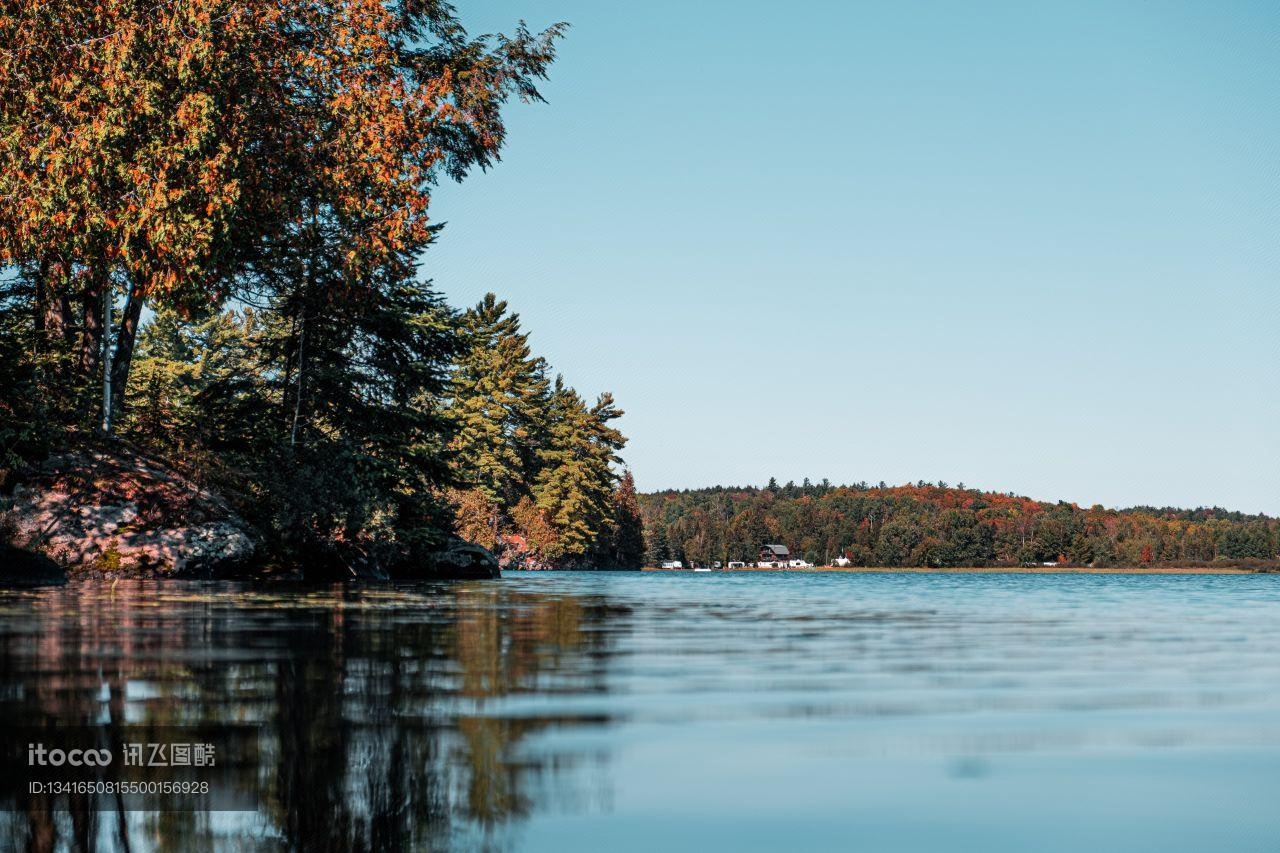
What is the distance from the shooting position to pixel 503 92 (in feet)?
78.3

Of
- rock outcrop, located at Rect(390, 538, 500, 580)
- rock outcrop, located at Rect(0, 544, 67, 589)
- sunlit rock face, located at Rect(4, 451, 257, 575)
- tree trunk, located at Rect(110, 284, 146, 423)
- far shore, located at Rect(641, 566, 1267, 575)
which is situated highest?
tree trunk, located at Rect(110, 284, 146, 423)

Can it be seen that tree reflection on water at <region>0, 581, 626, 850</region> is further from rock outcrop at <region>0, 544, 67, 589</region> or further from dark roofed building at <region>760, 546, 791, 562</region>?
dark roofed building at <region>760, 546, 791, 562</region>

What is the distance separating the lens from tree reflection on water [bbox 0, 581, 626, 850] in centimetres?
266

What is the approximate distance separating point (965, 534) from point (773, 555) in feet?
120

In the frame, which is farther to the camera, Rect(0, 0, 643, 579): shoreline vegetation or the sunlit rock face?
the sunlit rock face

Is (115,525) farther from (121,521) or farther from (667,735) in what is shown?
(667,735)

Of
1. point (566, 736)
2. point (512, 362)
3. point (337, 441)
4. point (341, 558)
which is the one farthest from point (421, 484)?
point (512, 362)

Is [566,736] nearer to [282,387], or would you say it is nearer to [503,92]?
[503,92]

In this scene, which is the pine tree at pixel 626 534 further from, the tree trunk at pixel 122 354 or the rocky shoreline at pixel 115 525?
the rocky shoreline at pixel 115 525

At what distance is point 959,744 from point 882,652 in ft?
13.0

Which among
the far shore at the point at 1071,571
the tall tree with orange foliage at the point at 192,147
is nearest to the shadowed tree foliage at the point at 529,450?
the far shore at the point at 1071,571

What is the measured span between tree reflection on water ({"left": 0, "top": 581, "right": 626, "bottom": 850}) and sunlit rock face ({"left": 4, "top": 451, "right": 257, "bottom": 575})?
26.7ft

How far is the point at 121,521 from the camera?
58.5 ft

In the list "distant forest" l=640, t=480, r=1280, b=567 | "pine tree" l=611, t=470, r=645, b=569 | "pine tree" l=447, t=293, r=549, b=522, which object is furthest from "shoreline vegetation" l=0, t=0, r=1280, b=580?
"distant forest" l=640, t=480, r=1280, b=567
